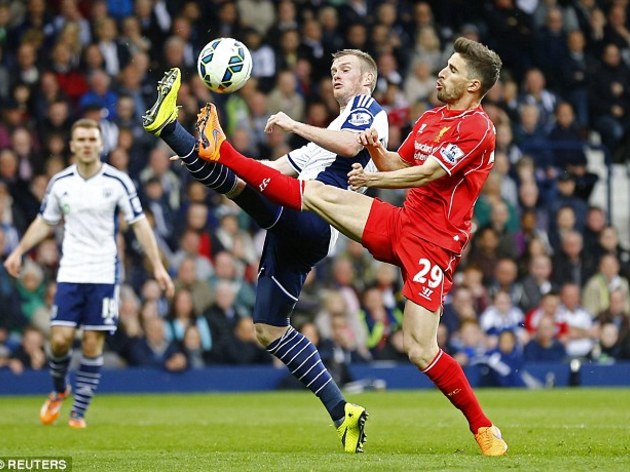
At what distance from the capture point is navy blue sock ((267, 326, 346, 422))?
31.2 ft

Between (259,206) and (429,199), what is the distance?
1.17 m

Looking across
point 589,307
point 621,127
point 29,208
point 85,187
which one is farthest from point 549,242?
point 85,187

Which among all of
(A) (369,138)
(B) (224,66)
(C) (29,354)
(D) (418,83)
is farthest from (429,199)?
(D) (418,83)

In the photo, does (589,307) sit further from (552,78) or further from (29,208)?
(29,208)

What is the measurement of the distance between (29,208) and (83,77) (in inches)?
86.8

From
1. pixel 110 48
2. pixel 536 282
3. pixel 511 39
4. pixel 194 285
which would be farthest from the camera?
pixel 511 39

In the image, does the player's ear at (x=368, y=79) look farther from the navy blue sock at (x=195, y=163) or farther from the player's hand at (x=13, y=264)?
the player's hand at (x=13, y=264)

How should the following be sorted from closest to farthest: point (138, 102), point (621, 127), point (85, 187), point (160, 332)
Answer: point (85, 187) < point (160, 332) < point (138, 102) < point (621, 127)

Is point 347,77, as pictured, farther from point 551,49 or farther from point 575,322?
point 551,49

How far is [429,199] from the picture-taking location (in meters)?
8.90

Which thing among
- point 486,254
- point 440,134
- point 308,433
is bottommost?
point 308,433

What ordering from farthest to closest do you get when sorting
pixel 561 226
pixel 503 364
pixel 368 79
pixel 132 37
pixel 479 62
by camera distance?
1. pixel 561 226
2. pixel 132 37
3. pixel 503 364
4. pixel 368 79
5. pixel 479 62

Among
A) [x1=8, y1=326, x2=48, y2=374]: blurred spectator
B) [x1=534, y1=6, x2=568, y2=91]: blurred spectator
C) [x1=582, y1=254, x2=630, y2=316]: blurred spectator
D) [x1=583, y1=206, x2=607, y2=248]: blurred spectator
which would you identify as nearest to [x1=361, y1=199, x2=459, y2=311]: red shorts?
[x1=8, y1=326, x2=48, y2=374]: blurred spectator

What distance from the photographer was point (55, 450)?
9.48m
